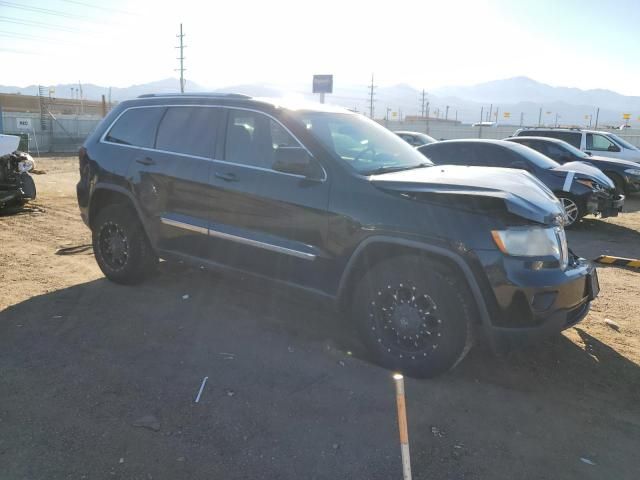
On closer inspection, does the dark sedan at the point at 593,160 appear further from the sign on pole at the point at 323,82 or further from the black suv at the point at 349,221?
the sign on pole at the point at 323,82

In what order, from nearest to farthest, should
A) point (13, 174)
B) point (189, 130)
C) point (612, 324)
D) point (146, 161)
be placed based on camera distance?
point (612, 324) < point (189, 130) < point (146, 161) < point (13, 174)

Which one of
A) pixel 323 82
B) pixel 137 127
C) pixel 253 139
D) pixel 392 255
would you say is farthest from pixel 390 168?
pixel 323 82

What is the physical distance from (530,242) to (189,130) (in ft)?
10.2

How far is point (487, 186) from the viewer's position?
3.35 meters

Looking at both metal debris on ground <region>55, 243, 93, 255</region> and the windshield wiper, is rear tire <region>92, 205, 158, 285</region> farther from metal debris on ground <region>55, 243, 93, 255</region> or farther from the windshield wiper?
the windshield wiper

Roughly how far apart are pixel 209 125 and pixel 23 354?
7.75 ft

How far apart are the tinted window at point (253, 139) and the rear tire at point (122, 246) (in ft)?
4.70

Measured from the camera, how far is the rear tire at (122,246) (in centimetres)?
507

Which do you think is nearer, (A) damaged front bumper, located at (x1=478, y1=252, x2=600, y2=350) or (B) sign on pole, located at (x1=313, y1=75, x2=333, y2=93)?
(A) damaged front bumper, located at (x1=478, y1=252, x2=600, y2=350)

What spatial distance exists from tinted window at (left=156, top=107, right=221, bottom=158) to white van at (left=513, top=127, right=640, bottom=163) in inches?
449

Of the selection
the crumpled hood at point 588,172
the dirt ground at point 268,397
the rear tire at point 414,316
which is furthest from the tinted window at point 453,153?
the rear tire at point 414,316

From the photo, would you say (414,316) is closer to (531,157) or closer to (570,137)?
(531,157)

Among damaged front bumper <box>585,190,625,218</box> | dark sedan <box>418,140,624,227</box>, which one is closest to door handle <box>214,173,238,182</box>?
dark sedan <box>418,140,624,227</box>

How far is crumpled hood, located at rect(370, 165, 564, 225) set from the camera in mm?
3184
